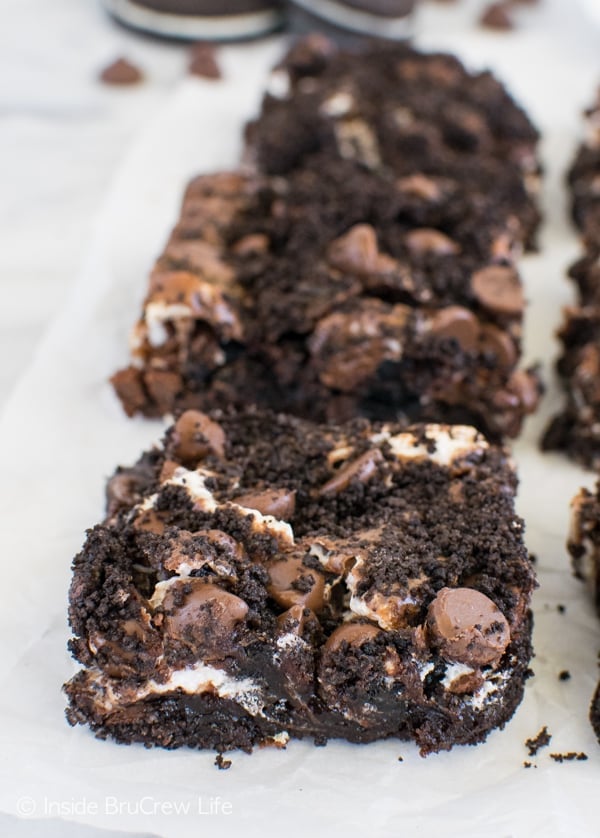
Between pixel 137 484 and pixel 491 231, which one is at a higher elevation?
pixel 491 231

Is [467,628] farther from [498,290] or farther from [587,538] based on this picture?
[498,290]

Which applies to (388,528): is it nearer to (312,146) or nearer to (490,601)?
(490,601)

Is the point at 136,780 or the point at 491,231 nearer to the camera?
the point at 136,780

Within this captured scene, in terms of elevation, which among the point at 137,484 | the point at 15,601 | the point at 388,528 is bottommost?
the point at 15,601

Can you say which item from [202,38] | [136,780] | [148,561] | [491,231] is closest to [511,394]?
[491,231]

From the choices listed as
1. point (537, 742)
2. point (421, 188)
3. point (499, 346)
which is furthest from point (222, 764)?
point (421, 188)

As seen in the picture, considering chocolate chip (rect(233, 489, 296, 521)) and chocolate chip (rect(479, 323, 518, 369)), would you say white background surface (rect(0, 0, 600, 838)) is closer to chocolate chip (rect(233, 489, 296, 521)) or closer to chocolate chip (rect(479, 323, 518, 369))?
chocolate chip (rect(479, 323, 518, 369))

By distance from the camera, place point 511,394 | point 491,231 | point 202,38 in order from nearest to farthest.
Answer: point 511,394, point 491,231, point 202,38
